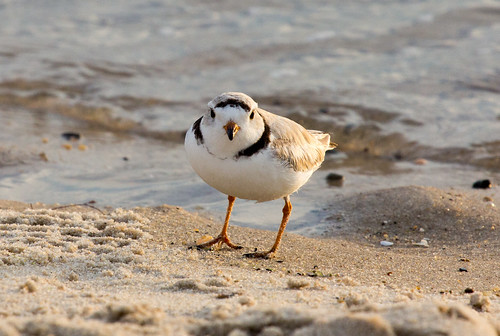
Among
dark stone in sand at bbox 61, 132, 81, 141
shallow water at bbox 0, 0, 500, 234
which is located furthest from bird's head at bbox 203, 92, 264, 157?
dark stone in sand at bbox 61, 132, 81, 141

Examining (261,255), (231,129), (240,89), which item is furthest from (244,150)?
(240,89)

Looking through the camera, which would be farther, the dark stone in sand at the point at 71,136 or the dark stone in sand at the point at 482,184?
the dark stone in sand at the point at 71,136

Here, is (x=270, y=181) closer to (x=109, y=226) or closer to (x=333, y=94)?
(x=109, y=226)

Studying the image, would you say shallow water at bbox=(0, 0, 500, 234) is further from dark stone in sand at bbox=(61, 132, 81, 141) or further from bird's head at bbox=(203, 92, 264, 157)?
bird's head at bbox=(203, 92, 264, 157)

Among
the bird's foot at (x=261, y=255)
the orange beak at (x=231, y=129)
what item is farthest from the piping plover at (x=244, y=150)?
the bird's foot at (x=261, y=255)

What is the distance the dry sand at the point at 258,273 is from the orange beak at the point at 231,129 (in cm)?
90

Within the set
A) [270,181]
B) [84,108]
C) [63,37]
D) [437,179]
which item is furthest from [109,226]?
[63,37]

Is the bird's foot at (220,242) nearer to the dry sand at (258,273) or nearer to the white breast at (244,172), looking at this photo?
the dry sand at (258,273)

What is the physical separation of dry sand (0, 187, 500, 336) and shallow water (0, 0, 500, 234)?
0.74m

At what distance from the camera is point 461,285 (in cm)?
443

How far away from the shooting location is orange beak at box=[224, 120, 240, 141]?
4.11 metres

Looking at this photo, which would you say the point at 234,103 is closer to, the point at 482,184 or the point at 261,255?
the point at 261,255

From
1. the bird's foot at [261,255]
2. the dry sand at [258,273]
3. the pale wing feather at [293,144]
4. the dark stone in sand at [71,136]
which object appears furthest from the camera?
the dark stone in sand at [71,136]

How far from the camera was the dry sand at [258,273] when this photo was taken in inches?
112
